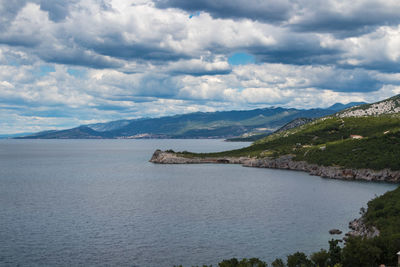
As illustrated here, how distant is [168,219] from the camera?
93688 mm

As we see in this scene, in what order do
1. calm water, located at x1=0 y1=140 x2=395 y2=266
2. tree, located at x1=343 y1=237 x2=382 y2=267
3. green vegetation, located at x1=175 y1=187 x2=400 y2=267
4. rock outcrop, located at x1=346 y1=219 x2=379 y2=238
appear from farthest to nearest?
rock outcrop, located at x1=346 y1=219 x2=379 y2=238, calm water, located at x1=0 y1=140 x2=395 y2=266, green vegetation, located at x1=175 y1=187 x2=400 y2=267, tree, located at x1=343 y1=237 x2=382 y2=267

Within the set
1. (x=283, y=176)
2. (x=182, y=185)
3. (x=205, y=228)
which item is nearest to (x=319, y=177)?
(x=283, y=176)

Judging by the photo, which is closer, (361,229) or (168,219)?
(361,229)

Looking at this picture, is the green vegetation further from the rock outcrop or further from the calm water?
the calm water

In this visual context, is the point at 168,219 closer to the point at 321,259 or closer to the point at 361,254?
the point at 321,259

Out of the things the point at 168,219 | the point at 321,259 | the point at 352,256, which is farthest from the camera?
the point at 168,219

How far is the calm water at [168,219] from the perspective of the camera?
225 feet

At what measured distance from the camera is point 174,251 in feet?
228

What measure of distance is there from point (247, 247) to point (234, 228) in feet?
43.5

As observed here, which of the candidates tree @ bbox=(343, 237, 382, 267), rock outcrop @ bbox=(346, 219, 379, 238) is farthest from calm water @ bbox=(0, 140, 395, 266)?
tree @ bbox=(343, 237, 382, 267)

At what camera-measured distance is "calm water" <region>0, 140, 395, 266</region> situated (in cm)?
6850

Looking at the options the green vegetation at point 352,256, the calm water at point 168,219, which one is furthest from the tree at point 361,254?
the calm water at point 168,219

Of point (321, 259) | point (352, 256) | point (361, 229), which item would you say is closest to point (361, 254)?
point (352, 256)

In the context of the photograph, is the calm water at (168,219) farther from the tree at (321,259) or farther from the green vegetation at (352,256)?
the tree at (321,259)
